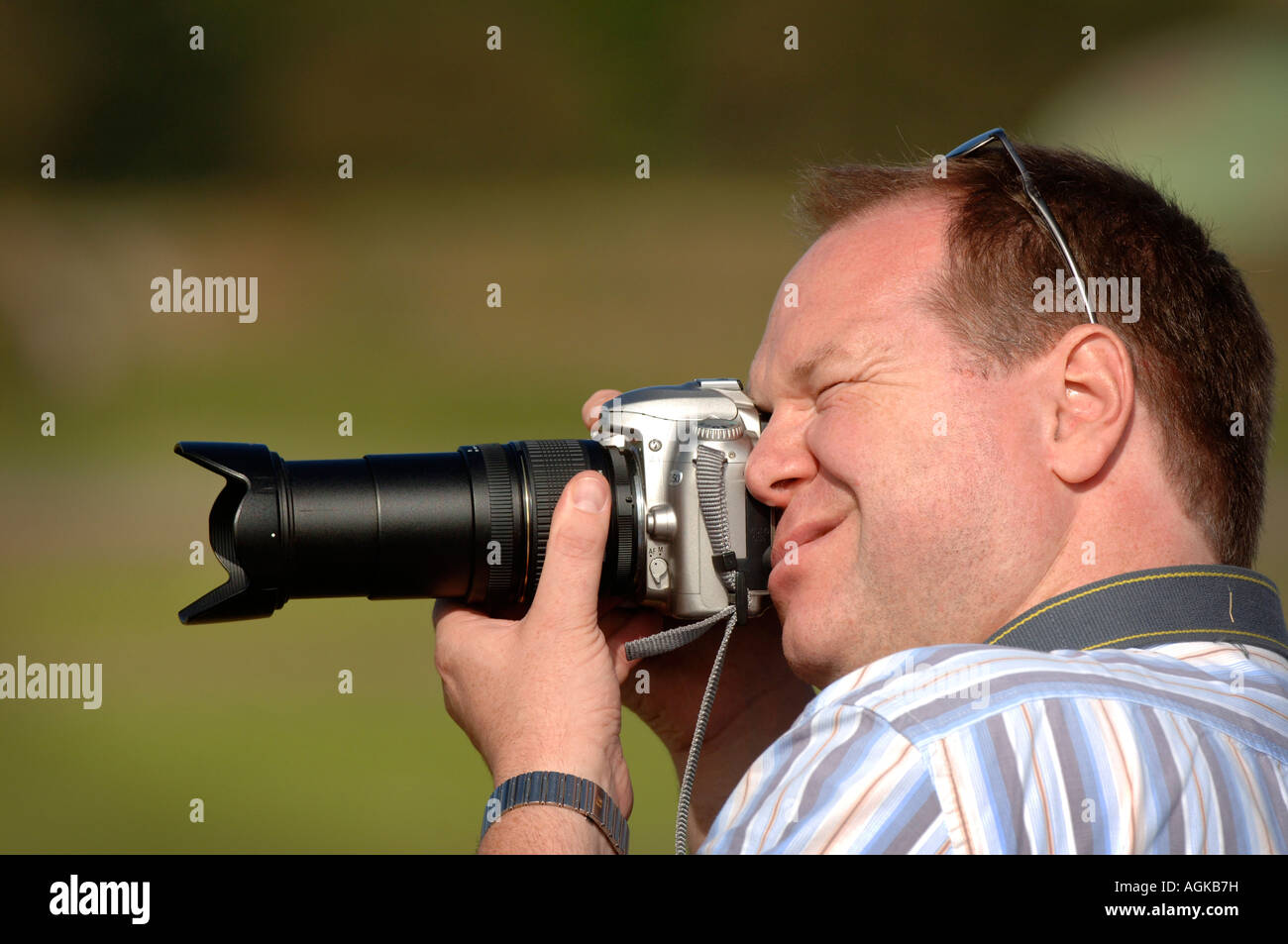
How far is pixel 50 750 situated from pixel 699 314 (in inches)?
199

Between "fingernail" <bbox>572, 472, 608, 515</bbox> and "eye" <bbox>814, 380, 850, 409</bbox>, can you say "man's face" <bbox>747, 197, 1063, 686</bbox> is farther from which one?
"fingernail" <bbox>572, 472, 608, 515</bbox>

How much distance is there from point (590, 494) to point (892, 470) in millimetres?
302

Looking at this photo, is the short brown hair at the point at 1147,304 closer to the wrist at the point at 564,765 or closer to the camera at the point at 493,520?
the camera at the point at 493,520

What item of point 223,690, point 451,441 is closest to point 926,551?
point 223,690

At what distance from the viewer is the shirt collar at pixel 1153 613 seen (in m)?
0.80

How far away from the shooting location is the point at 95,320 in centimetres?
805

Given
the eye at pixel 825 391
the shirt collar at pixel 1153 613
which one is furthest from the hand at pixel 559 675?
the shirt collar at pixel 1153 613

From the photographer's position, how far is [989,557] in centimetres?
86

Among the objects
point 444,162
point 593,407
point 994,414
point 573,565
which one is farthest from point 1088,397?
point 444,162

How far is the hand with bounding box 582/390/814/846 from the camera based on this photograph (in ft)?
4.32

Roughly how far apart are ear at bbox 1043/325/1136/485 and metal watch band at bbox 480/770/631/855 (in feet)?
1.40

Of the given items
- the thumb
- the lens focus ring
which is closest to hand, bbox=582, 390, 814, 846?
the lens focus ring

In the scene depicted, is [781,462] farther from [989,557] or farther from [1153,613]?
[1153,613]

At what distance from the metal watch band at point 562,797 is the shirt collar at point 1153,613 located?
34 cm
